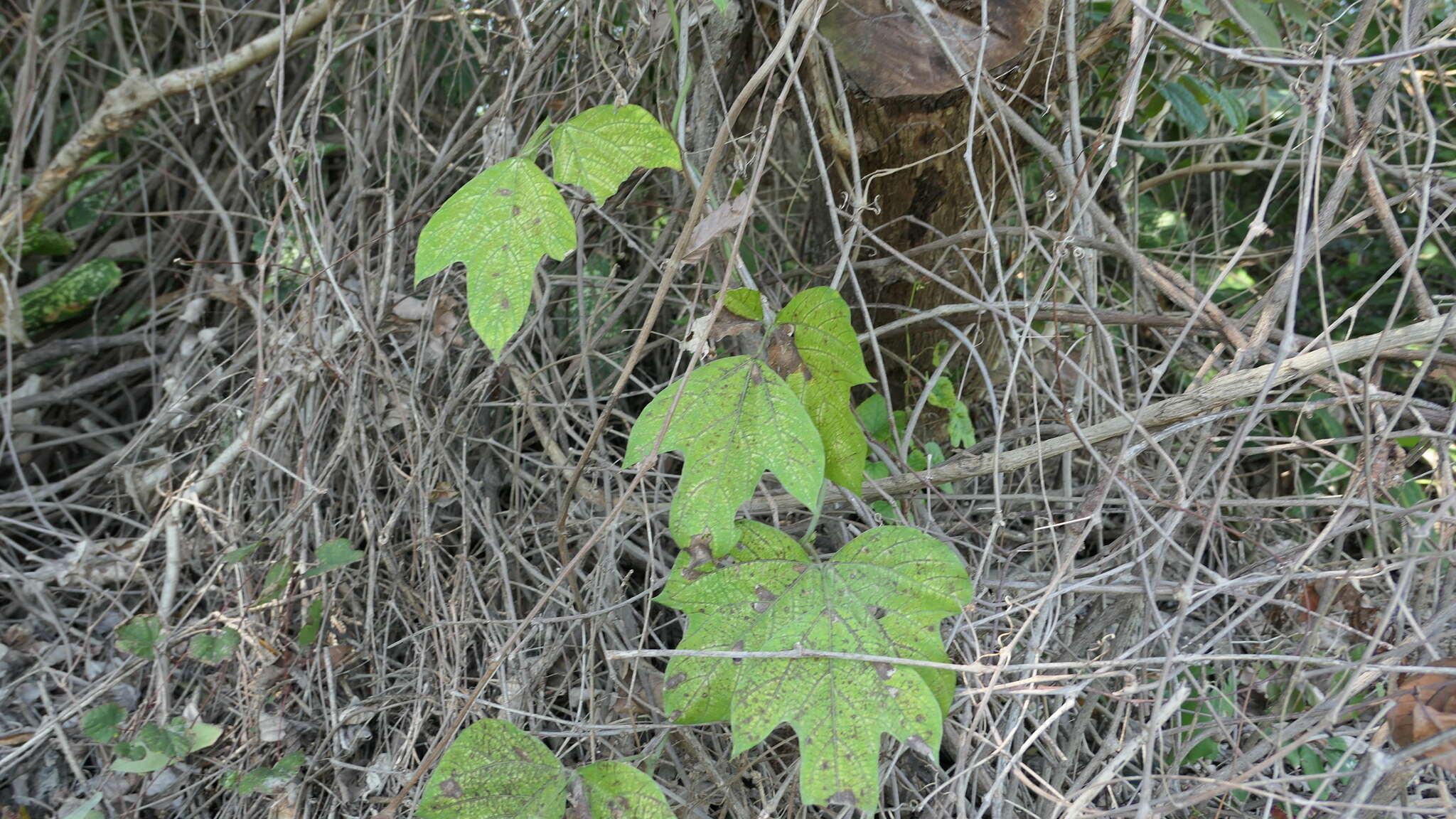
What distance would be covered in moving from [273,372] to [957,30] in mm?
1306

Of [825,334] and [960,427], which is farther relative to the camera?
[960,427]

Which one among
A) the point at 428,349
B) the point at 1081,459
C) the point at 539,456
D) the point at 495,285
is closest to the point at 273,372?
the point at 428,349

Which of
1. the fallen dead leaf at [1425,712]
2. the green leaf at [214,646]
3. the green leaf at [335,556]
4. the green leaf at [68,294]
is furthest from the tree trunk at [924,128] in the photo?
the green leaf at [68,294]

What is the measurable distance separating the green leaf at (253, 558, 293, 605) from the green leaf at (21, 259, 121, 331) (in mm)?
1019

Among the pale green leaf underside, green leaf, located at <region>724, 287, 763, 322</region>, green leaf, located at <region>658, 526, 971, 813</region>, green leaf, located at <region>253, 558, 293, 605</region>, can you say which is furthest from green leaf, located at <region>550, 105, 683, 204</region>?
green leaf, located at <region>253, 558, 293, 605</region>

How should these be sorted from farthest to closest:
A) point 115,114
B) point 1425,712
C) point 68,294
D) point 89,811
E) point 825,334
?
1. point 68,294
2. point 115,114
3. point 89,811
4. point 825,334
5. point 1425,712

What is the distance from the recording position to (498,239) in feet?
3.55

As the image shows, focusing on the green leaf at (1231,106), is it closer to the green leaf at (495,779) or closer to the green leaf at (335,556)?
the green leaf at (495,779)

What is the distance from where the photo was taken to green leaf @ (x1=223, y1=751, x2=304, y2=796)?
1396mm

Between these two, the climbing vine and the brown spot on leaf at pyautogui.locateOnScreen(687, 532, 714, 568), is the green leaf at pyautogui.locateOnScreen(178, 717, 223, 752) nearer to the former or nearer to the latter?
the climbing vine

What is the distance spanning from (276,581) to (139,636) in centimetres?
22

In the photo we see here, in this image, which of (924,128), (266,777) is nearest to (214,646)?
(266,777)

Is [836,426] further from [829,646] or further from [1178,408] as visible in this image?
[1178,408]

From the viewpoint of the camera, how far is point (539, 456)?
173 centimetres
